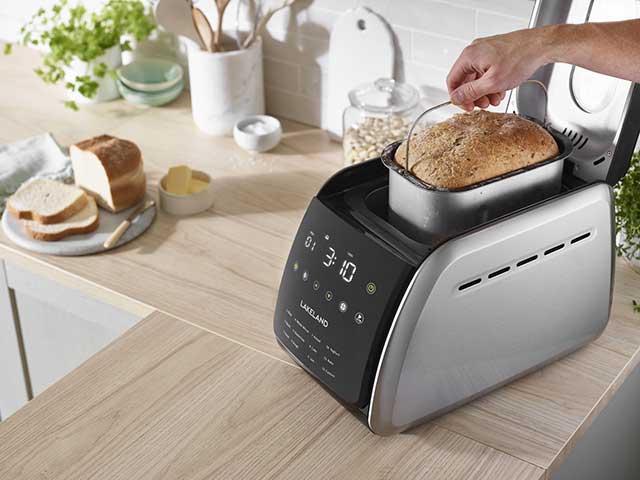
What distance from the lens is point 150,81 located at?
6.63 feet

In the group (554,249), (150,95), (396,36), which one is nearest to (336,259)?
(554,249)

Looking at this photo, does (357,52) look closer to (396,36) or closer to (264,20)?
(396,36)

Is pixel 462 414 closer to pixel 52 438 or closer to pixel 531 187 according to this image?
pixel 531 187

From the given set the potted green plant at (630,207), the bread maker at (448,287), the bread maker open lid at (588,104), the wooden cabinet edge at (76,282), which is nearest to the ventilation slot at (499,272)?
the bread maker at (448,287)

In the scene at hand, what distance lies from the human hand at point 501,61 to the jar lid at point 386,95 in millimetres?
558

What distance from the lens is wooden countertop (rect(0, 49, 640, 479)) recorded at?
A: 1084 mm

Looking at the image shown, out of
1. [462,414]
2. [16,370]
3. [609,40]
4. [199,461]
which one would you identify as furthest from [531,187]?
→ [16,370]

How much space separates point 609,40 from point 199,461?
675mm

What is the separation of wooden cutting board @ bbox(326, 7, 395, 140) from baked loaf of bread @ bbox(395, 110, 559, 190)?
1.95 feet

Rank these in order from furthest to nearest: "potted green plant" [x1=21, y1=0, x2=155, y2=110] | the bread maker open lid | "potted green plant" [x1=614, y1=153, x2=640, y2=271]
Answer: "potted green plant" [x1=21, y1=0, x2=155, y2=110], "potted green plant" [x1=614, y1=153, x2=640, y2=271], the bread maker open lid

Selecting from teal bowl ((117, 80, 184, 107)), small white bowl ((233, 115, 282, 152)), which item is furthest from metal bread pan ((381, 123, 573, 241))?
teal bowl ((117, 80, 184, 107))

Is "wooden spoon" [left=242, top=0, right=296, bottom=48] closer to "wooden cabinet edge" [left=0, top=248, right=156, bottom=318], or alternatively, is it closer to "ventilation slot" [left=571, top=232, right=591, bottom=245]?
"wooden cabinet edge" [left=0, top=248, right=156, bottom=318]

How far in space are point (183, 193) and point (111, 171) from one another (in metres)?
0.13

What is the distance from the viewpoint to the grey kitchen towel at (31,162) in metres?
1.67
